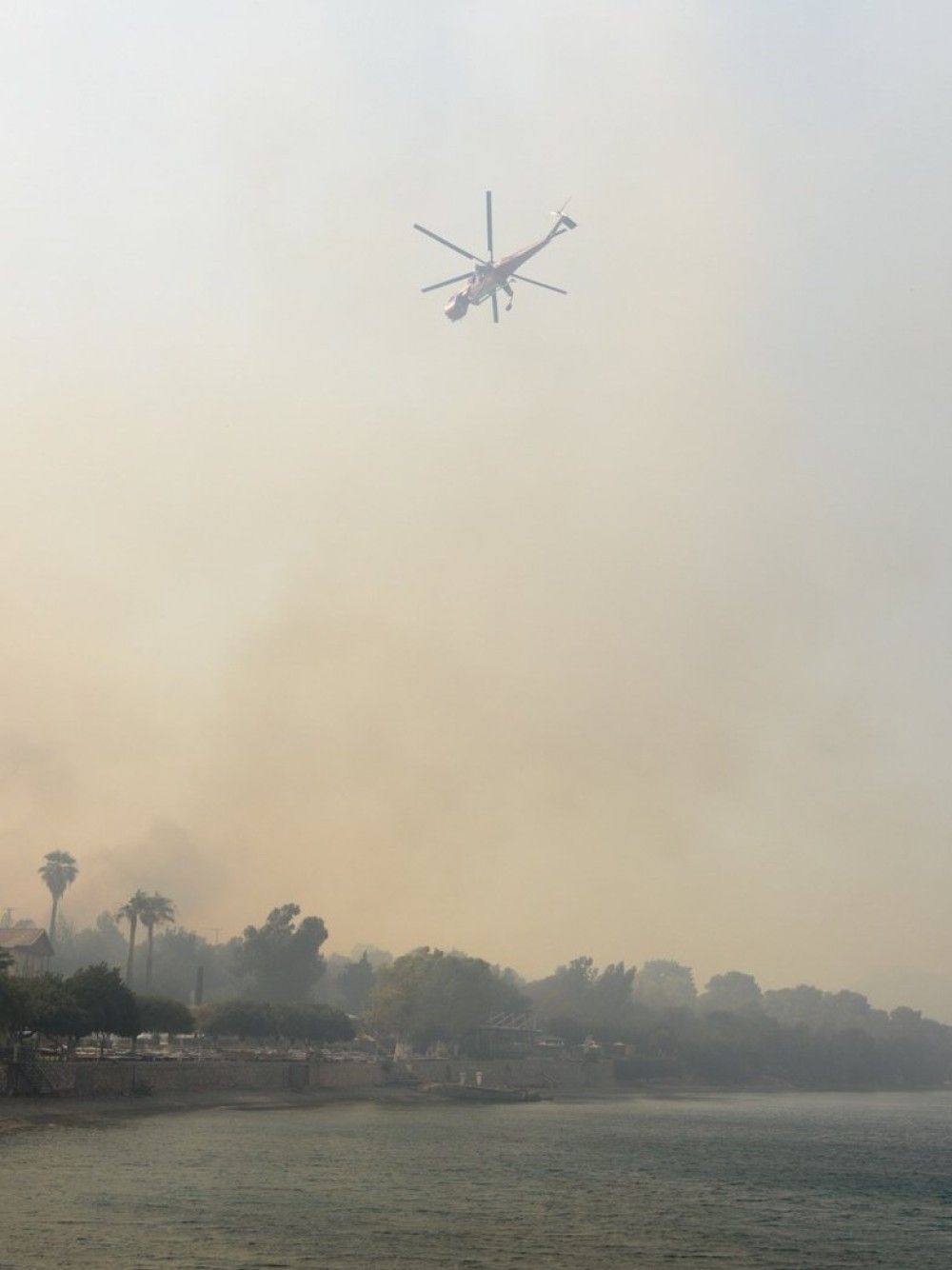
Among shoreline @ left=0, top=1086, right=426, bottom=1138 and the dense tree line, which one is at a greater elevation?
the dense tree line

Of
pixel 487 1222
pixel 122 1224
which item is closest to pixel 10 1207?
pixel 122 1224

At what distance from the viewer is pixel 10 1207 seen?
213ft

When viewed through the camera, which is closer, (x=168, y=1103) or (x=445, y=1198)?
(x=445, y=1198)

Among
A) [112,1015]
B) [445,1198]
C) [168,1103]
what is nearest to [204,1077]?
[168,1103]

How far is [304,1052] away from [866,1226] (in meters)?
135

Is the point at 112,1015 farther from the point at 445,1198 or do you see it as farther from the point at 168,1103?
the point at 445,1198

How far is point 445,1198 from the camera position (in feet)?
257

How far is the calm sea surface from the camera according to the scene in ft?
195

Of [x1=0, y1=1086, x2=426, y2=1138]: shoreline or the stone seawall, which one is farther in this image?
the stone seawall

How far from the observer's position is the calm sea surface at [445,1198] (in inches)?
2344

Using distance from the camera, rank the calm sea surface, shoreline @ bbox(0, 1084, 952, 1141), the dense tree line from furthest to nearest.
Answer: the dense tree line < shoreline @ bbox(0, 1084, 952, 1141) < the calm sea surface

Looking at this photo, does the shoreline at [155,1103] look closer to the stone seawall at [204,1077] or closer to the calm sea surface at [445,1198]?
the stone seawall at [204,1077]

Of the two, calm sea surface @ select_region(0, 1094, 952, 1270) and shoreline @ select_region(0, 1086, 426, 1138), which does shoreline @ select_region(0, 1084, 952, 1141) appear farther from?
calm sea surface @ select_region(0, 1094, 952, 1270)

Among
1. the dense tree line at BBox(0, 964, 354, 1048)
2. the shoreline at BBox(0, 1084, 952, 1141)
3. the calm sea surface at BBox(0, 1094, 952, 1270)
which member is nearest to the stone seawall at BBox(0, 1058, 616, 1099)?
the shoreline at BBox(0, 1084, 952, 1141)
